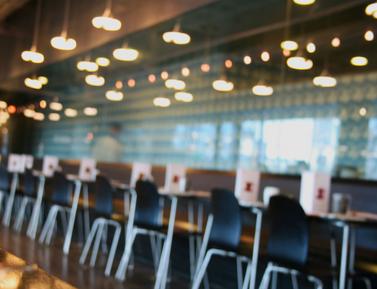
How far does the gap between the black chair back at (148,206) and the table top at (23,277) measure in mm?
3192

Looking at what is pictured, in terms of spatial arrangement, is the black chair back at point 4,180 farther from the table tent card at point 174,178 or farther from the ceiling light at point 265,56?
the ceiling light at point 265,56

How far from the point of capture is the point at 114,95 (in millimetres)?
9641

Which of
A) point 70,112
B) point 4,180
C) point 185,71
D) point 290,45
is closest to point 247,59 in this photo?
point 290,45

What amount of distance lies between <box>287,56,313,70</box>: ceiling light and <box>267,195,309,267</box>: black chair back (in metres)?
2.70

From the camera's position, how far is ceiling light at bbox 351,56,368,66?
514 cm

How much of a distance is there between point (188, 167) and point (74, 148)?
4470 millimetres

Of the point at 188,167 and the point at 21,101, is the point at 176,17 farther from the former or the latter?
the point at 21,101

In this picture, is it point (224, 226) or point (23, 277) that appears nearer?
point (23, 277)

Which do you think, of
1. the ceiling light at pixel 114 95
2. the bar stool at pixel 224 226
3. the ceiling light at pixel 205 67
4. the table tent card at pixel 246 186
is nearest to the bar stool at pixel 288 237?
the bar stool at pixel 224 226

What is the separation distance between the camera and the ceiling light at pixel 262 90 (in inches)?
247

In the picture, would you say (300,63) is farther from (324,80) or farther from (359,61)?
(359,61)

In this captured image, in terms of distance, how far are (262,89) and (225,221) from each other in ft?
9.52

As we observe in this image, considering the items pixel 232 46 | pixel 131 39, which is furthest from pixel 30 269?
pixel 131 39

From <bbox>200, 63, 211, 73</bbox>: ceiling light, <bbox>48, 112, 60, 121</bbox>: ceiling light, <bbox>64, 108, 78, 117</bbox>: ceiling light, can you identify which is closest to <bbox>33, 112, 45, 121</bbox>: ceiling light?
<bbox>48, 112, 60, 121</bbox>: ceiling light
